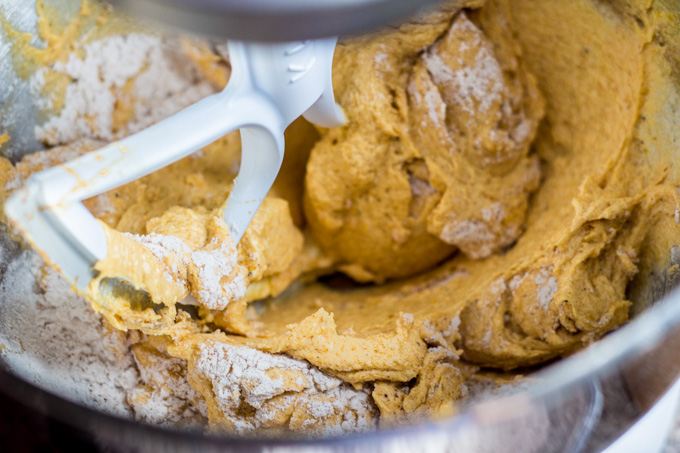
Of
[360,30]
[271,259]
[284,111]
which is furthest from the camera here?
[271,259]

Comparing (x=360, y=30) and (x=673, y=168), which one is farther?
(x=673, y=168)

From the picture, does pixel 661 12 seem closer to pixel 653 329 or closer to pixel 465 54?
pixel 465 54

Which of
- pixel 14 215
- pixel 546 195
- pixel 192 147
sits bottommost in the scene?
pixel 14 215

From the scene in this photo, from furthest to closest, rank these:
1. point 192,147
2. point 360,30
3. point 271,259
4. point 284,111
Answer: point 271,259
point 284,111
point 192,147
point 360,30

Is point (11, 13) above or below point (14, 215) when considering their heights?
above

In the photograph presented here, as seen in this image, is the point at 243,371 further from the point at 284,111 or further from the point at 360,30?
the point at 360,30

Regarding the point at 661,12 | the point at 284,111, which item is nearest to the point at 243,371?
the point at 284,111
